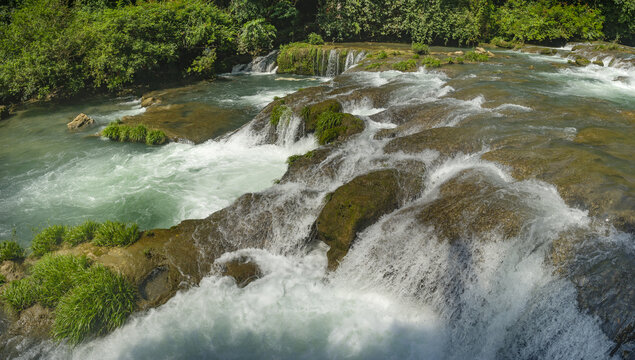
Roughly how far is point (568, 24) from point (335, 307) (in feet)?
101

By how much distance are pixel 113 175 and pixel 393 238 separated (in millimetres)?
9614

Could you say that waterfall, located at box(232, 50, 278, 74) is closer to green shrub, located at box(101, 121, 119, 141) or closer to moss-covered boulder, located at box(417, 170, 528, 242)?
green shrub, located at box(101, 121, 119, 141)

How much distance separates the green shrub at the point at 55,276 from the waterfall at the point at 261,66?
69.0 ft

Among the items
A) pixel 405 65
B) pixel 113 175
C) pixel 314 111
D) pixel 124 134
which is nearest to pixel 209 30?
pixel 124 134

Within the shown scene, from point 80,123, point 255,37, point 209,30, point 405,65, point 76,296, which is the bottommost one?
point 76,296

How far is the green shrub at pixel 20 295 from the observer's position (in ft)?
18.9

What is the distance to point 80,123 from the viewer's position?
15180 mm

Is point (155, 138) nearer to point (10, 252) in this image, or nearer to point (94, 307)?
point (10, 252)

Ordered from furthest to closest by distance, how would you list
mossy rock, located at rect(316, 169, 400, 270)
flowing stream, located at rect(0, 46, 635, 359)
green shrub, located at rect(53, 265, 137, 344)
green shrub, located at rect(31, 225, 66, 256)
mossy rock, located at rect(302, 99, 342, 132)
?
mossy rock, located at rect(302, 99, 342, 132) < green shrub, located at rect(31, 225, 66, 256) < mossy rock, located at rect(316, 169, 400, 270) < green shrub, located at rect(53, 265, 137, 344) < flowing stream, located at rect(0, 46, 635, 359)

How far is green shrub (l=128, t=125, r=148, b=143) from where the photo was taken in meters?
13.5

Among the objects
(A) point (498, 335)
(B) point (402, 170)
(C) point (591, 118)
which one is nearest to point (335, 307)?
(A) point (498, 335)

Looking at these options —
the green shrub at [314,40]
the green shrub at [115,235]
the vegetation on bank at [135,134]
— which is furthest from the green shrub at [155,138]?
the green shrub at [314,40]

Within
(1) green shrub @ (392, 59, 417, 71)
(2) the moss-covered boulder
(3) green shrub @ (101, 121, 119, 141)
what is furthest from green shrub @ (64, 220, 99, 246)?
(1) green shrub @ (392, 59, 417, 71)

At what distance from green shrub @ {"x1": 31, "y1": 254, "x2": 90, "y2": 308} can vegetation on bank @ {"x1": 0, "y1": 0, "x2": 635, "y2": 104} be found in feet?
48.8
